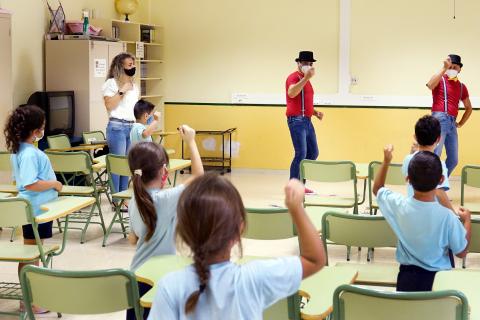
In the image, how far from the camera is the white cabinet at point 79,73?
8641mm

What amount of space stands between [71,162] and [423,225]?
3.85 meters

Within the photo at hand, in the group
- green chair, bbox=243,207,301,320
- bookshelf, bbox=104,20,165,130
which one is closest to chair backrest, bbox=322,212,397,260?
green chair, bbox=243,207,301,320

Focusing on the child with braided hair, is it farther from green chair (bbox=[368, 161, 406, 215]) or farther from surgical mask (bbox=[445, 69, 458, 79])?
surgical mask (bbox=[445, 69, 458, 79])

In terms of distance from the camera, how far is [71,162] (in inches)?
252

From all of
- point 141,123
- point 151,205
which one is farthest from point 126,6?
point 151,205

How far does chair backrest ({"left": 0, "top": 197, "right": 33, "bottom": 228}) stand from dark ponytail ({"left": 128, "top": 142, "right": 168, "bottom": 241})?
Answer: 4.40 feet

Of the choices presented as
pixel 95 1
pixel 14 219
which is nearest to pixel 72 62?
pixel 95 1

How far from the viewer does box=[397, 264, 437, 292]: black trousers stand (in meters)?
3.38

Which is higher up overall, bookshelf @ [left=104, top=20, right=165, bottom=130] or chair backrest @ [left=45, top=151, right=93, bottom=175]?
bookshelf @ [left=104, top=20, right=165, bottom=130]

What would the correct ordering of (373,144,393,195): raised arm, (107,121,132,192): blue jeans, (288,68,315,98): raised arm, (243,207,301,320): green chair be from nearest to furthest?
1. (373,144,393,195): raised arm
2. (243,207,301,320): green chair
3. (107,121,132,192): blue jeans
4. (288,68,315,98): raised arm

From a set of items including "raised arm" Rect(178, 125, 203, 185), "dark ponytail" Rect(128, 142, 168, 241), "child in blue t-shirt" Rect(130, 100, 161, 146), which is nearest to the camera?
"raised arm" Rect(178, 125, 203, 185)

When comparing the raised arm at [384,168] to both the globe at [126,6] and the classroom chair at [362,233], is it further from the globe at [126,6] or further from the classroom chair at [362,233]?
the globe at [126,6]

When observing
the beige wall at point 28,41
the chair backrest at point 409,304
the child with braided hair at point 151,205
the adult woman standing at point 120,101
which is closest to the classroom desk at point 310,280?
the child with braided hair at point 151,205

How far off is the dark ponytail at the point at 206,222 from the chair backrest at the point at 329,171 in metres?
4.42
